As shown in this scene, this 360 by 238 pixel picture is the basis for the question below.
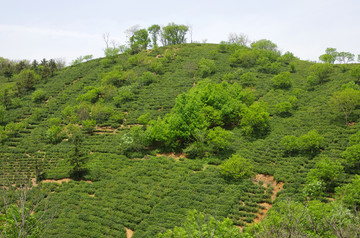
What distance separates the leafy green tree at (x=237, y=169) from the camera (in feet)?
101

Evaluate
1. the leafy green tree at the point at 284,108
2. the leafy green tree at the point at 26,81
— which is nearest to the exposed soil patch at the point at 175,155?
the leafy green tree at the point at 284,108

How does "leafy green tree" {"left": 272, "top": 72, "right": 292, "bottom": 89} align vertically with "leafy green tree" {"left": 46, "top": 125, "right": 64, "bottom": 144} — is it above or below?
above

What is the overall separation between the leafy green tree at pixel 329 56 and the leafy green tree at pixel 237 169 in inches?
2275

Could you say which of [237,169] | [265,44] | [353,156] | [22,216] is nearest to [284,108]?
[353,156]

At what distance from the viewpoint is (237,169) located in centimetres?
3067

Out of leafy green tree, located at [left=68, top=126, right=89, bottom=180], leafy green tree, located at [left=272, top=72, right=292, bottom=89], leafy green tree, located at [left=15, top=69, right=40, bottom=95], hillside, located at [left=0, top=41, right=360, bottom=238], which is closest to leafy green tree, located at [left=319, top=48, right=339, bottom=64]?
hillside, located at [left=0, top=41, right=360, bottom=238]

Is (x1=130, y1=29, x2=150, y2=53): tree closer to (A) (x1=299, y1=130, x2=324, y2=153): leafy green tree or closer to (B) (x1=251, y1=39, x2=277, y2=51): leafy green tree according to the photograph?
(B) (x1=251, y1=39, x2=277, y2=51): leafy green tree

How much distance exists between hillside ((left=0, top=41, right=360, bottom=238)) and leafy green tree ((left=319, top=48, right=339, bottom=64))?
450 inches

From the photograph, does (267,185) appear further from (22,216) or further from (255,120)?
(22,216)

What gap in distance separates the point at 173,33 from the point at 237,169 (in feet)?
279

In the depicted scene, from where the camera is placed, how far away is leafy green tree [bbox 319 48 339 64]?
70.3 m

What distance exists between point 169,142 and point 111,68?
48005mm

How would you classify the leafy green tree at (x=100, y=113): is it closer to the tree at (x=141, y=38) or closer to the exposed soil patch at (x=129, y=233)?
the exposed soil patch at (x=129, y=233)

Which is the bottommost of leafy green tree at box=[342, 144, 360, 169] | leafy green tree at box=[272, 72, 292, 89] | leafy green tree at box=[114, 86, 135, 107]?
leafy green tree at box=[342, 144, 360, 169]
